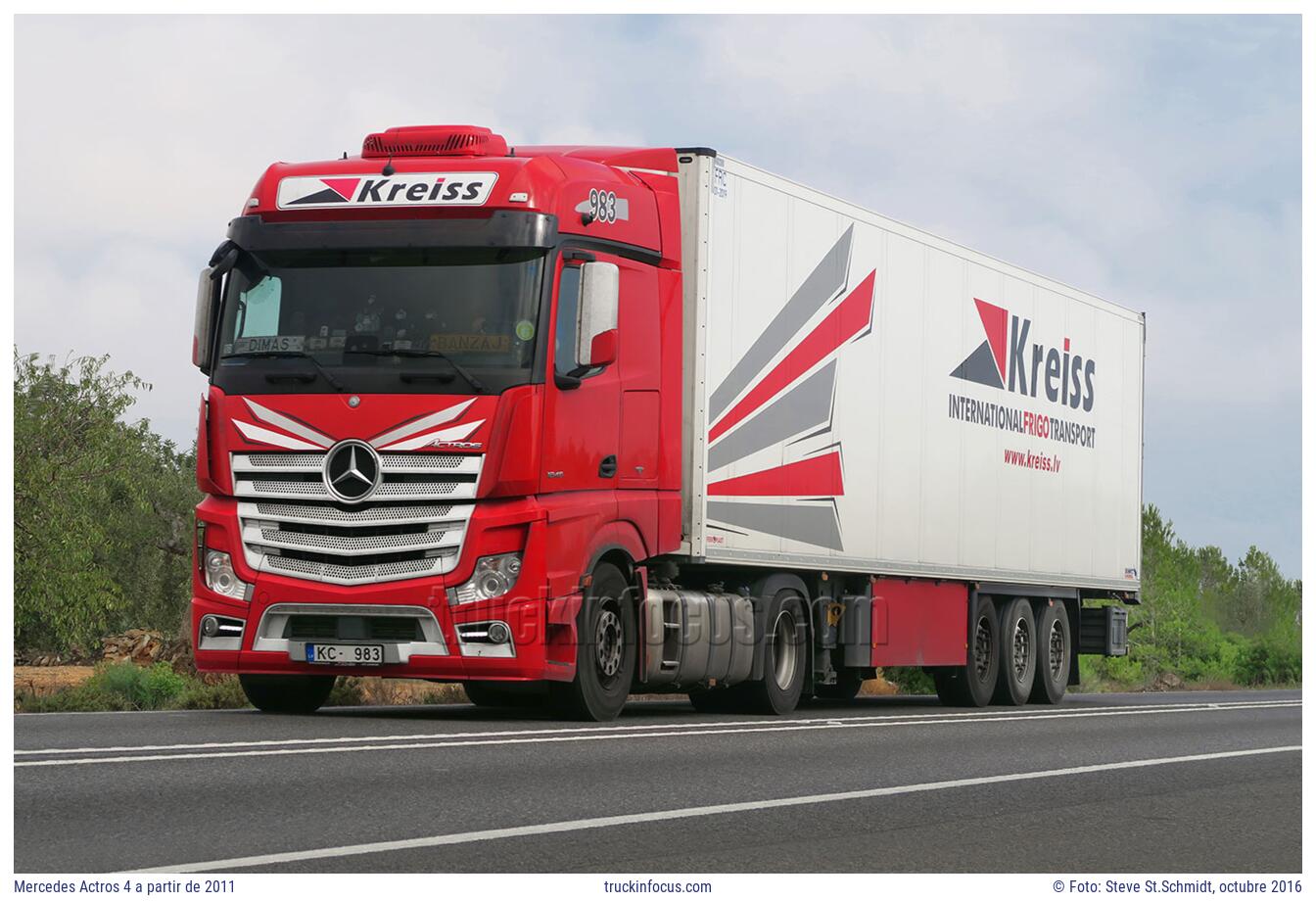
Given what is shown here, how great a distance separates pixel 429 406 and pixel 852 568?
6223 millimetres

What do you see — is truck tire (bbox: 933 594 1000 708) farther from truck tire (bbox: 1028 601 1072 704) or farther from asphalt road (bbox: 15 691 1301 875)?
asphalt road (bbox: 15 691 1301 875)

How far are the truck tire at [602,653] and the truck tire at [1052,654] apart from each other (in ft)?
29.9

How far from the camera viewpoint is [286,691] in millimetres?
15359

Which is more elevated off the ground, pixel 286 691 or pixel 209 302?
pixel 209 302

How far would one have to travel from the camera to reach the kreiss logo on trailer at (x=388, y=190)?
1433 cm

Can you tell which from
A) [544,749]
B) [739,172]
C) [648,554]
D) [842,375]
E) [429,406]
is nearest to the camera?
[544,749]

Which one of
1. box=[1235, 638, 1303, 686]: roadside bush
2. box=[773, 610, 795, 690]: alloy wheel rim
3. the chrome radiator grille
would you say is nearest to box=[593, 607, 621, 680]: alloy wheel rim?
the chrome radiator grille

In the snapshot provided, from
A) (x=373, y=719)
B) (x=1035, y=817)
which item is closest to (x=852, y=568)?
(x=373, y=719)

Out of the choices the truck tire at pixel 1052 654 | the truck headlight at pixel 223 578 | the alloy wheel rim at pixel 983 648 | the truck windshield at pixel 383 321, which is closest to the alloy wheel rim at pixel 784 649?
the alloy wheel rim at pixel 983 648

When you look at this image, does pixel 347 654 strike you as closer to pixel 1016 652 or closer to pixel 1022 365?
pixel 1022 365

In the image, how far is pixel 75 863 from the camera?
7199 millimetres

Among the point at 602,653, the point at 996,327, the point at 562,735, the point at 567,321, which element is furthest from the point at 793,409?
the point at 562,735

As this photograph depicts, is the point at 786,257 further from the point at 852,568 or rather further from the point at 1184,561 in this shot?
the point at 1184,561

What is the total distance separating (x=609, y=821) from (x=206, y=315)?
6.95 metres
